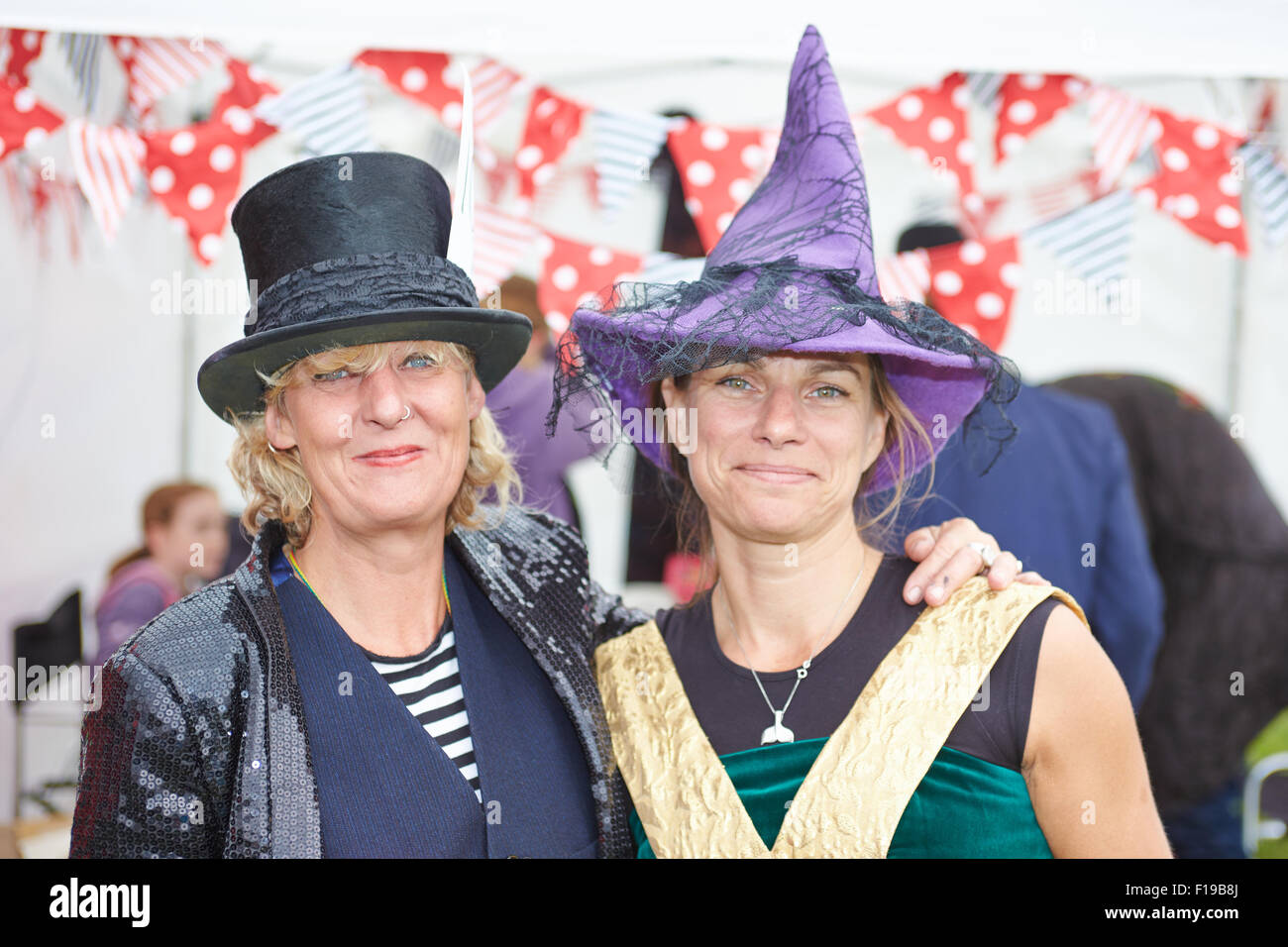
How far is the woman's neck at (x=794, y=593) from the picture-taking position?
77.7 inches

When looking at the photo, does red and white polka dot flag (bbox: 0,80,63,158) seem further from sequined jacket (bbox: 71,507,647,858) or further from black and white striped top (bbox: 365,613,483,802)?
black and white striped top (bbox: 365,613,483,802)

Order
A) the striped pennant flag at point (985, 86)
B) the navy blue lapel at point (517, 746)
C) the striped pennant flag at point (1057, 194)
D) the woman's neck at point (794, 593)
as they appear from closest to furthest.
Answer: the navy blue lapel at point (517, 746), the woman's neck at point (794, 593), the striped pennant flag at point (985, 86), the striped pennant flag at point (1057, 194)

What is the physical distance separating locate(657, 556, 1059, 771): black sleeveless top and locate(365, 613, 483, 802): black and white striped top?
408 millimetres

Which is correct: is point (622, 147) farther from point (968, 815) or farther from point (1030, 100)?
point (968, 815)

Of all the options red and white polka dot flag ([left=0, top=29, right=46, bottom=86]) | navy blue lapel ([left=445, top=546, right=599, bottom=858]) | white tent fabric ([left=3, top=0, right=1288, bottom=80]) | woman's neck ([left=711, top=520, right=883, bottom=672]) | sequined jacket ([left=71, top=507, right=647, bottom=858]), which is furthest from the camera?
red and white polka dot flag ([left=0, top=29, right=46, bottom=86])

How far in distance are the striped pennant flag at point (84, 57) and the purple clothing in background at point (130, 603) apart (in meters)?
1.63

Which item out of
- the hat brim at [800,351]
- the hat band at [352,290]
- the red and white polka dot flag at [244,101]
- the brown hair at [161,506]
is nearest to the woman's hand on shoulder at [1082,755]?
the hat brim at [800,351]

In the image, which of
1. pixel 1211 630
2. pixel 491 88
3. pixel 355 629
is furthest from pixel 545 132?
pixel 1211 630

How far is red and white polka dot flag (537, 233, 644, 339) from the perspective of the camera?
10.5ft

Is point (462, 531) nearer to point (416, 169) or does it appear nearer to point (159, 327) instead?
point (416, 169)

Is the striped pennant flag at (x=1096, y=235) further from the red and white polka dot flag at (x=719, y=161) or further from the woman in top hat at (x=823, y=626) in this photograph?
the woman in top hat at (x=823, y=626)

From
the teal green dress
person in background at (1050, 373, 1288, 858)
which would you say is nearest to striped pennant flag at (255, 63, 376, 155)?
the teal green dress
